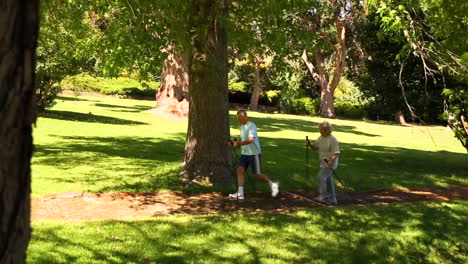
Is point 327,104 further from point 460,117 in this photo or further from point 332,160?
point 332,160

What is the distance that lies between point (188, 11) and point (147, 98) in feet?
135

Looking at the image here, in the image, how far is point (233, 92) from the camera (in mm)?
49875

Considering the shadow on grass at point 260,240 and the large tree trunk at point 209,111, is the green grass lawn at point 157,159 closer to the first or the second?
the large tree trunk at point 209,111

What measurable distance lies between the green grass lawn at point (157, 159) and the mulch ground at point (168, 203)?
519 millimetres

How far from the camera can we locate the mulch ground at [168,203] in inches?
359

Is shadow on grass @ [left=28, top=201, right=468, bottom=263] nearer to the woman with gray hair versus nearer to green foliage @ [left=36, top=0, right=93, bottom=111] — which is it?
the woman with gray hair

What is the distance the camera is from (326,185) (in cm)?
1109

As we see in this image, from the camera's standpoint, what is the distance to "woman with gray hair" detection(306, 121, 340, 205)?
34.5 ft

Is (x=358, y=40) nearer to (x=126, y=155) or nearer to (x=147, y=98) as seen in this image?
(x=147, y=98)

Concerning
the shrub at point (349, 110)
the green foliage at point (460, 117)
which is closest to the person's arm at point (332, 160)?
the green foliage at point (460, 117)

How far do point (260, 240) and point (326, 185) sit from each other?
3614 millimetres

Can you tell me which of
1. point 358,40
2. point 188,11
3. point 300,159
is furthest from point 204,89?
point 358,40

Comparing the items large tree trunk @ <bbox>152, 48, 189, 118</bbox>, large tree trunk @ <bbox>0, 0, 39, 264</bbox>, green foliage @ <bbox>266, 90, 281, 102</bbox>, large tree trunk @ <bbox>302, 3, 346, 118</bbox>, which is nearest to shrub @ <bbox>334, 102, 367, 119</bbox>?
large tree trunk @ <bbox>302, 3, 346, 118</bbox>

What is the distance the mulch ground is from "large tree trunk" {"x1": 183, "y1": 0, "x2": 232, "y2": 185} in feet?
2.93
